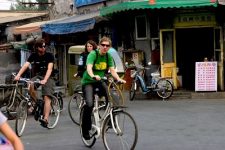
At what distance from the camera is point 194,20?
733 inches

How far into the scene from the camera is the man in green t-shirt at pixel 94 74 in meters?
8.47

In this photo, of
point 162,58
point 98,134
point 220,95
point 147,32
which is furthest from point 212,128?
point 147,32

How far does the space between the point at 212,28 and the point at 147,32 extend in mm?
2522

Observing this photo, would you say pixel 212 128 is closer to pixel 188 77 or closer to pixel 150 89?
pixel 150 89

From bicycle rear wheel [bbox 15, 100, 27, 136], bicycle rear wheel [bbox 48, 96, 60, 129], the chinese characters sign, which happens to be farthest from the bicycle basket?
the chinese characters sign

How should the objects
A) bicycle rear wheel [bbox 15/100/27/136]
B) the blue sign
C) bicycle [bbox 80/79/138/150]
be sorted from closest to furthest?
bicycle [bbox 80/79/138/150], bicycle rear wheel [bbox 15/100/27/136], the blue sign

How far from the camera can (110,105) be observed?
8.09m

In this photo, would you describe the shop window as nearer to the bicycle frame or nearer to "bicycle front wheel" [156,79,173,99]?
"bicycle front wheel" [156,79,173,99]

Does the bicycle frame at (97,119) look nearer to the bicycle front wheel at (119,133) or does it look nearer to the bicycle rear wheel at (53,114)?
the bicycle front wheel at (119,133)

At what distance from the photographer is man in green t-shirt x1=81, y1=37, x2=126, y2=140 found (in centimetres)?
847

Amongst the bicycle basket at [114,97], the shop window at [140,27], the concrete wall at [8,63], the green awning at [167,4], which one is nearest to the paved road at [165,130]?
the bicycle basket at [114,97]

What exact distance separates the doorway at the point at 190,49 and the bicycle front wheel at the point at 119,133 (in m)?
11.9

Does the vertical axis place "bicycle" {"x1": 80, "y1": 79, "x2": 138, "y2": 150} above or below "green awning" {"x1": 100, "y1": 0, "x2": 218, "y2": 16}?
below

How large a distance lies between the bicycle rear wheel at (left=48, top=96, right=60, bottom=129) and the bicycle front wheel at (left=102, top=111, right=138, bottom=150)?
11.5ft
